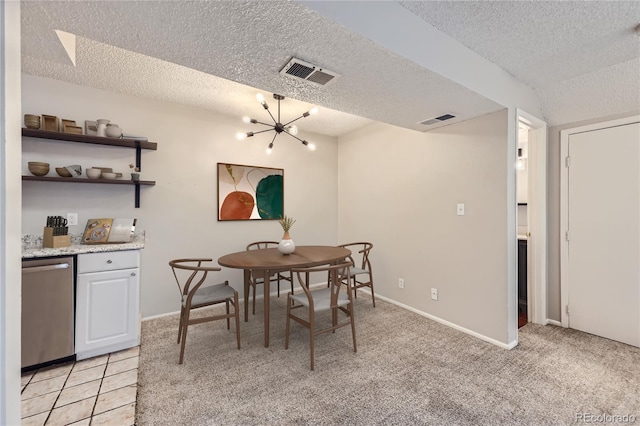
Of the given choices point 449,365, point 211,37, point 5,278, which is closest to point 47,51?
point 211,37

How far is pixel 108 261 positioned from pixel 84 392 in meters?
0.92

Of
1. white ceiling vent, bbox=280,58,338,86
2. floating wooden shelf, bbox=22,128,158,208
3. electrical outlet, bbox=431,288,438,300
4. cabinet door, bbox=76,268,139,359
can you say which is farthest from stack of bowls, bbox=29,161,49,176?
electrical outlet, bbox=431,288,438,300

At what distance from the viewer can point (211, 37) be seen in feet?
4.99

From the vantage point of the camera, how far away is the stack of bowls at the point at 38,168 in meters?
2.33

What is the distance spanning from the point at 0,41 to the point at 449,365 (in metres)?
2.95

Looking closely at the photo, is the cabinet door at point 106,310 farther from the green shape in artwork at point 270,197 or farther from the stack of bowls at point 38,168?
the green shape in artwork at point 270,197

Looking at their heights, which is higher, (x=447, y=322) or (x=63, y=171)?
(x=63, y=171)

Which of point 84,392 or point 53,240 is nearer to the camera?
point 84,392

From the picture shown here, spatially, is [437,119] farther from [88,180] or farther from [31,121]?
[31,121]

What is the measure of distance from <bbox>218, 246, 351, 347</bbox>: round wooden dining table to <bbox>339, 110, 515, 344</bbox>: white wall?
91 cm

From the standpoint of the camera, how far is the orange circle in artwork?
3490 mm

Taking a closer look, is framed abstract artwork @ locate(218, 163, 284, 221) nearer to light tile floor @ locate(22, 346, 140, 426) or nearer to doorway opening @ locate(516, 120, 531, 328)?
light tile floor @ locate(22, 346, 140, 426)

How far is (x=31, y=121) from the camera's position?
235 centimetres

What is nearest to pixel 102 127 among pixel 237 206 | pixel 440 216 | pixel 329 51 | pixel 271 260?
pixel 237 206
